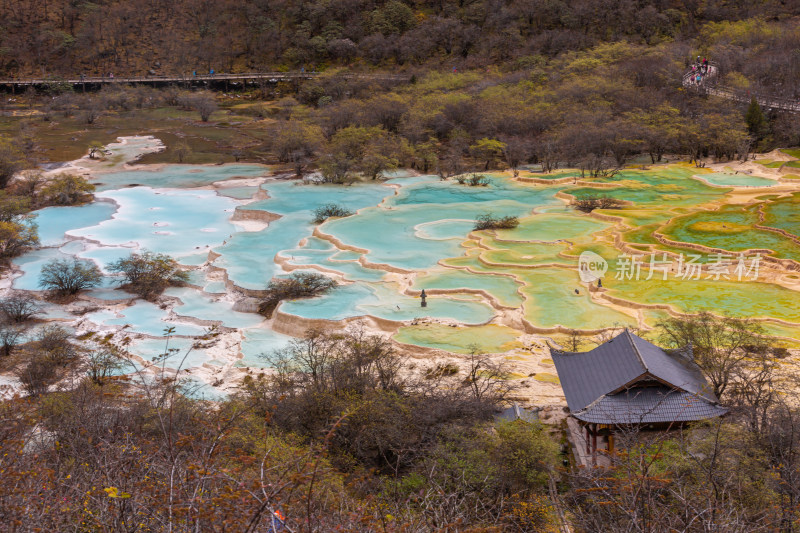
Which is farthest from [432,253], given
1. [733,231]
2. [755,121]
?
[755,121]

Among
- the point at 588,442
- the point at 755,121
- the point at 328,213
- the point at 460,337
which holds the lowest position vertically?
the point at 460,337

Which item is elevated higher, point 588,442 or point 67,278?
point 67,278

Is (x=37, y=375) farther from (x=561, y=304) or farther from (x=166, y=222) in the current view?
(x=166, y=222)

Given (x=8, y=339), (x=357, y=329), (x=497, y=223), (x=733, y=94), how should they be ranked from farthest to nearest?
(x=733, y=94) → (x=497, y=223) → (x=357, y=329) → (x=8, y=339)

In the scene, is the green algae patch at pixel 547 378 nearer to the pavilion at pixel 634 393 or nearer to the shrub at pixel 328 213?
the pavilion at pixel 634 393

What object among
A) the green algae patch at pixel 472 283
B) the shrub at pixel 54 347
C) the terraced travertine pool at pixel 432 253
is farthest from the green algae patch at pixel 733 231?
the shrub at pixel 54 347

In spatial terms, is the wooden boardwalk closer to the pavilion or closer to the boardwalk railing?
the boardwalk railing

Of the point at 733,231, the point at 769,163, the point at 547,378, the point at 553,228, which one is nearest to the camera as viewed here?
the point at 547,378
